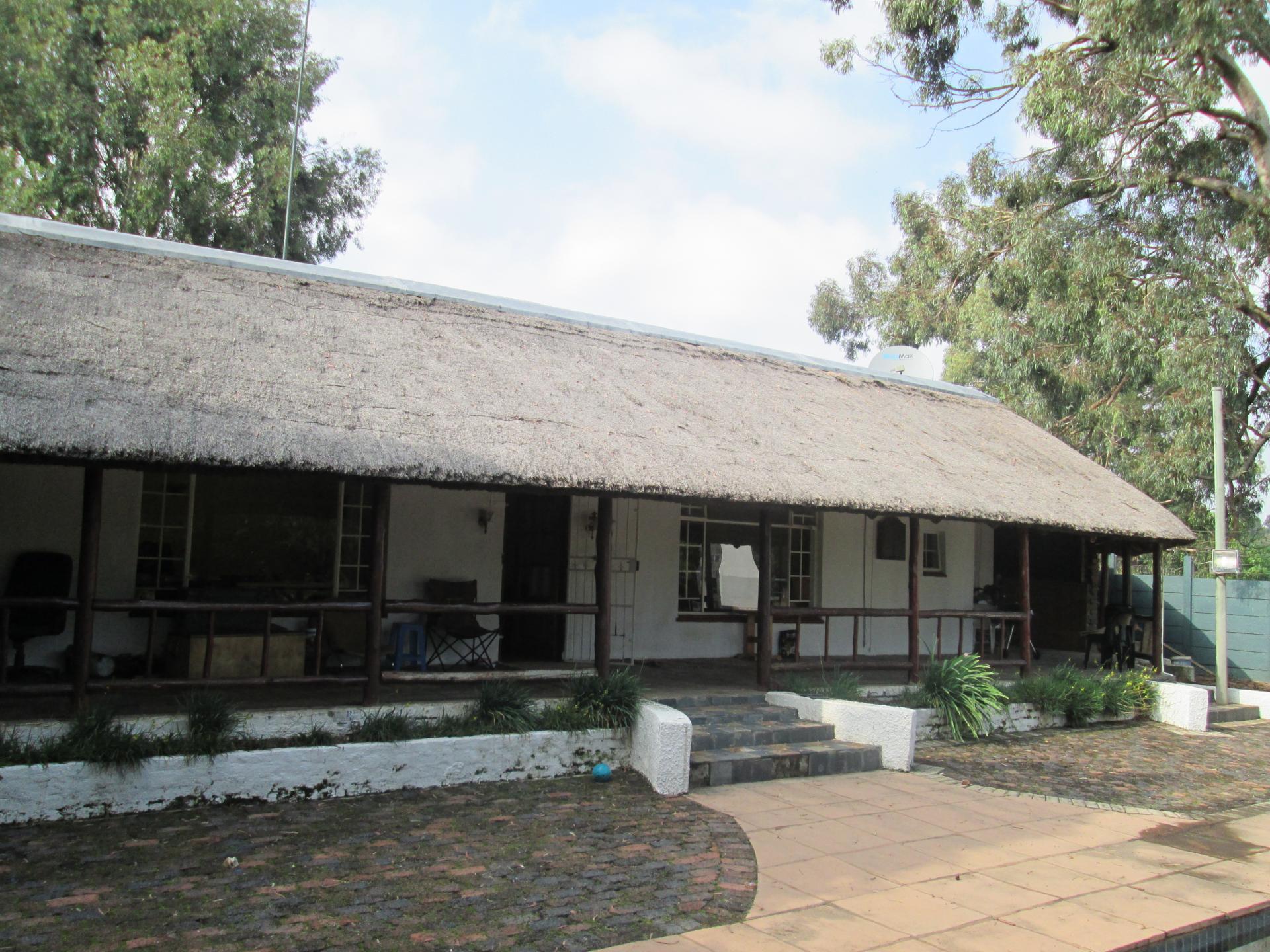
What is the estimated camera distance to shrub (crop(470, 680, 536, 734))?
25.8 feet

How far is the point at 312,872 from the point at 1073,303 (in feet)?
54.7

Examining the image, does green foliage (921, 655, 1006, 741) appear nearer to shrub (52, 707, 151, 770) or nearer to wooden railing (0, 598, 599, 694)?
wooden railing (0, 598, 599, 694)

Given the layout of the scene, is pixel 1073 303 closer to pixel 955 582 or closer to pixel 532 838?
pixel 955 582

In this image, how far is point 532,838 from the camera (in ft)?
20.6

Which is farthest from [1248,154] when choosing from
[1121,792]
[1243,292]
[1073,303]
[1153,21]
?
[1121,792]

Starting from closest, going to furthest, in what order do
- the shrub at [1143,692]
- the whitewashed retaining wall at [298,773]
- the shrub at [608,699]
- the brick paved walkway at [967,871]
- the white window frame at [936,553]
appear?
1. the brick paved walkway at [967,871]
2. the whitewashed retaining wall at [298,773]
3. the shrub at [608,699]
4. the shrub at [1143,692]
5. the white window frame at [936,553]

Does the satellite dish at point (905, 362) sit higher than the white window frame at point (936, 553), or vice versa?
the satellite dish at point (905, 362)

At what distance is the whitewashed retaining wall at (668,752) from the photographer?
7.58 metres

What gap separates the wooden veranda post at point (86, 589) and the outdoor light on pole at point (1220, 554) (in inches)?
464

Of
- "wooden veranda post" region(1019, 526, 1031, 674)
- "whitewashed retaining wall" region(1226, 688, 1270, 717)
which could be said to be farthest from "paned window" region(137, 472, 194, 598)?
"whitewashed retaining wall" region(1226, 688, 1270, 717)

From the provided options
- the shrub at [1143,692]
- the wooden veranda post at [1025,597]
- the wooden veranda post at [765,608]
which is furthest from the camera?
the shrub at [1143,692]

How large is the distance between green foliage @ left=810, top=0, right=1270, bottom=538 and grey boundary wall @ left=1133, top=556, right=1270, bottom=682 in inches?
91.1

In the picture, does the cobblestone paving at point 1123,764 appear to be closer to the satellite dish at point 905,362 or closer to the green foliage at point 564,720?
the green foliage at point 564,720

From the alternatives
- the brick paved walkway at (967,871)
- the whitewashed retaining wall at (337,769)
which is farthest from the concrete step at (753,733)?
the whitewashed retaining wall at (337,769)
